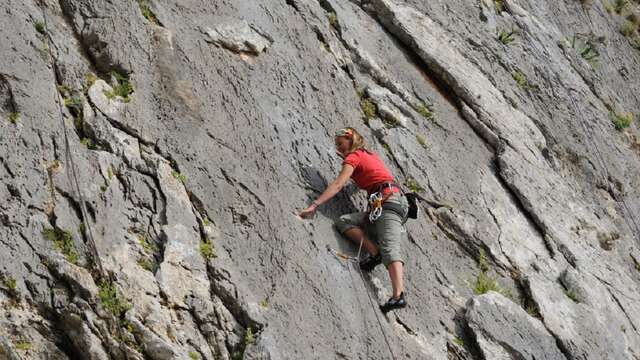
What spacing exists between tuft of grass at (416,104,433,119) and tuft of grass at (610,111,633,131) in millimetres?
5327

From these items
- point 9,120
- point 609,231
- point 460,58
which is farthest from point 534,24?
point 9,120

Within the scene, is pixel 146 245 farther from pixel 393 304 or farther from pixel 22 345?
pixel 393 304

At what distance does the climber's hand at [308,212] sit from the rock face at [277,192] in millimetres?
108

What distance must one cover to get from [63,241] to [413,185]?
4.92 m

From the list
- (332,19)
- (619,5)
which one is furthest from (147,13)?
(619,5)

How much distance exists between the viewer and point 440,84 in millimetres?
14180

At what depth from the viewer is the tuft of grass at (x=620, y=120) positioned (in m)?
17.1

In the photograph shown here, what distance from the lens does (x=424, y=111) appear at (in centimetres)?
1336

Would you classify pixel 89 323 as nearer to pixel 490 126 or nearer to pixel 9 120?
pixel 9 120

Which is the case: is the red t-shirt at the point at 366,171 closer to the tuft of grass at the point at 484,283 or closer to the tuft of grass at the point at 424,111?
the tuft of grass at the point at 484,283

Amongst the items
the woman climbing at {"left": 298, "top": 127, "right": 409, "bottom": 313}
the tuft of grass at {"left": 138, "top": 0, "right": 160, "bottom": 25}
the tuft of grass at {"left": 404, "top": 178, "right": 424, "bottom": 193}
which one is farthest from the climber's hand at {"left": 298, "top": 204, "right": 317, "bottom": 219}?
the tuft of grass at {"left": 138, "top": 0, "right": 160, "bottom": 25}

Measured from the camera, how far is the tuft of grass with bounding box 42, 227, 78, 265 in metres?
8.84

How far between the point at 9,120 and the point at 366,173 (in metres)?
3.98

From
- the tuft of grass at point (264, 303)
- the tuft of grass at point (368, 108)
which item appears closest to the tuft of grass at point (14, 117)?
the tuft of grass at point (264, 303)
